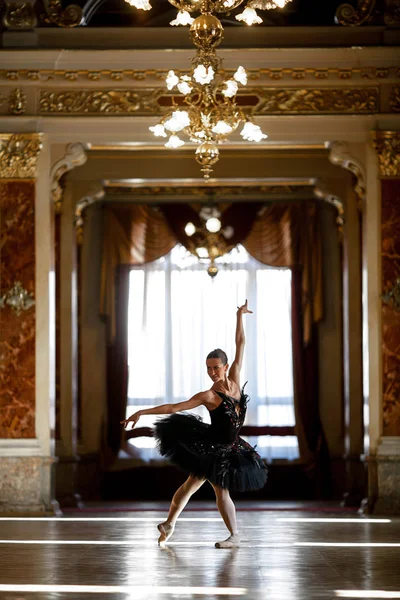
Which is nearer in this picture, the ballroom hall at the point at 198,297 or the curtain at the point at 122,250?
the ballroom hall at the point at 198,297

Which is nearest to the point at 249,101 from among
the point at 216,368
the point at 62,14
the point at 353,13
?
the point at 353,13

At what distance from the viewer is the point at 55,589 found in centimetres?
607

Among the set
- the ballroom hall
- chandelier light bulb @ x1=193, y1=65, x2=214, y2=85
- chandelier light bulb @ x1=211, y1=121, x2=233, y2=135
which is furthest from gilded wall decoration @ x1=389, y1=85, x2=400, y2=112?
chandelier light bulb @ x1=193, y1=65, x2=214, y2=85

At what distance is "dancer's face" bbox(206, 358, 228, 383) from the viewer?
25.0ft

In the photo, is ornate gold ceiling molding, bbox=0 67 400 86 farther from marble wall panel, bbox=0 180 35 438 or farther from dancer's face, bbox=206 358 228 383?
dancer's face, bbox=206 358 228 383

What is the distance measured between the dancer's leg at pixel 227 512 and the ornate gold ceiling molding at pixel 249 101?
449 centimetres

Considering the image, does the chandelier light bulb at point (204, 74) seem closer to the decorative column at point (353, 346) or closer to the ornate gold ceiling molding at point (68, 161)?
the ornate gold ceiling molding at point (68, 161)

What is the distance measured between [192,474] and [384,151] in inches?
179

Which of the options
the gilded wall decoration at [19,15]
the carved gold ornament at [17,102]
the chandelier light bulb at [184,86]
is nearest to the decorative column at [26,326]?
the carved gold ornament at [17,102]

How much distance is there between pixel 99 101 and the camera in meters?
10.8

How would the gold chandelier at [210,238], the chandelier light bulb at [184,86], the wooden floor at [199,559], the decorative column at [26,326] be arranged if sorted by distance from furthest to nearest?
the gold chandelier at [210,238] < the decorative column at [26,326] < the chandelier light bulb at [184,86] < the wooden floor at [199,559]

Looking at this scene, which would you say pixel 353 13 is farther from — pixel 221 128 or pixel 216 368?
pixel 216 368

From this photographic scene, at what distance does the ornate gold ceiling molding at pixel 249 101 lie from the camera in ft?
35.4

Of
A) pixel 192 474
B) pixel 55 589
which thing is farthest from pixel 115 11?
pixel 55 589
